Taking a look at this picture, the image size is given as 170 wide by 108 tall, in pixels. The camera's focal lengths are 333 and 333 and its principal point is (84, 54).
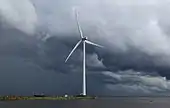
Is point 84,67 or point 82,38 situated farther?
point 82,38

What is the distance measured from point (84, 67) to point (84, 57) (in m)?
5.49

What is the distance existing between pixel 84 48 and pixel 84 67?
10.4 m

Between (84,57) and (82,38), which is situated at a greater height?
(82,38)

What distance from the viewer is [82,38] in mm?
193125

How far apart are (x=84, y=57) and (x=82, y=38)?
1729 cm

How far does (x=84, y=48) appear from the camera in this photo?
181750 mm

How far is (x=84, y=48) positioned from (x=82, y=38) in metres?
12.9

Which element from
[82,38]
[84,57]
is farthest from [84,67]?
[82,38]

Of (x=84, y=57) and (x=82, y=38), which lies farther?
(x=82, y=38)

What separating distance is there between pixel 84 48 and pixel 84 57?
17.4 feet

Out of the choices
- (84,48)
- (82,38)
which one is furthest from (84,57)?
(82,38)

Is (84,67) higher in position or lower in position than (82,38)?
lower

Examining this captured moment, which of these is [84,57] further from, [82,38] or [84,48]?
[82,38]

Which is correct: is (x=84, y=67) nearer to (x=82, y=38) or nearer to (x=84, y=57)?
(x=84, y=57)
